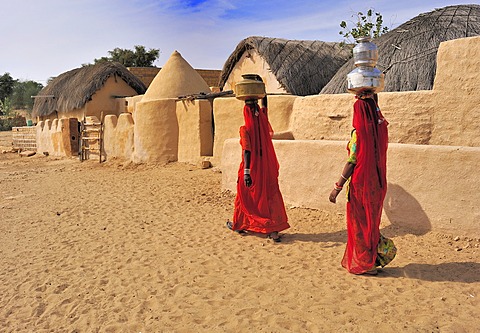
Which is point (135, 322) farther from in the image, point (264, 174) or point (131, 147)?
point (131, 147)

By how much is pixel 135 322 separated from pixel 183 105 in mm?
7550

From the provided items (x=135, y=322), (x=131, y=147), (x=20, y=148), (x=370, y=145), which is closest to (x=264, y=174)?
(x=370, y=145)

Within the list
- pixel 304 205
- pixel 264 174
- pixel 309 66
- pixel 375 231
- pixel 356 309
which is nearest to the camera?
pixel 356 309

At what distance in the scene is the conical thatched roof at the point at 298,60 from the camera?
12047mm

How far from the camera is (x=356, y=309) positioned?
297 centimetres

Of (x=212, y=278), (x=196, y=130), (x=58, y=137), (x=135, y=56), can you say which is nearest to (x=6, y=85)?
(x=135, y=56)

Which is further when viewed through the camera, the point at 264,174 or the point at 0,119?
the point at 0,119

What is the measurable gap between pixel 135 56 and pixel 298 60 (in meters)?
21.4

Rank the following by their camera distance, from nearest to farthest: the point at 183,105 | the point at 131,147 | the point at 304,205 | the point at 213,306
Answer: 1. the point at 213,306
2. the point at 304,205
3. the point at 183,105
4. the point at 131,147

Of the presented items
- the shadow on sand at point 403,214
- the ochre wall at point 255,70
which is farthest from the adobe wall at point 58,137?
the shadow on sand at point 403,214

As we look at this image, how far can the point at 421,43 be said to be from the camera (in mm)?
7656

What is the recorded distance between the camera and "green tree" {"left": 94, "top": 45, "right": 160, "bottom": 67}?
1217 inches

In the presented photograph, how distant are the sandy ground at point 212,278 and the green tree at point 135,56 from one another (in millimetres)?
26374

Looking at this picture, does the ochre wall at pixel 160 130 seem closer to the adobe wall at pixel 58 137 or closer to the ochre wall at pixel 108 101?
the adobe wall at pixel 58 137
